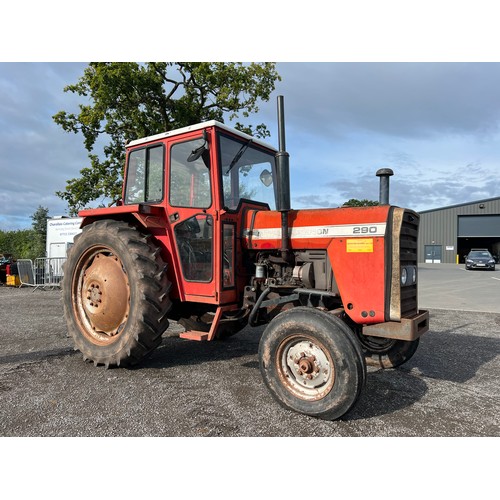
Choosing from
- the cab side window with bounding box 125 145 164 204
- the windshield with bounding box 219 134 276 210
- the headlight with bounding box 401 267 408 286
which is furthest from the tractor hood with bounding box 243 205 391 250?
the cab side window with bounding box 125 145 164 204

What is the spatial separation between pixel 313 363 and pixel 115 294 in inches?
96.3

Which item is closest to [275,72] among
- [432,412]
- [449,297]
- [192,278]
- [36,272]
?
[449,297]

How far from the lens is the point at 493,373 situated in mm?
4555

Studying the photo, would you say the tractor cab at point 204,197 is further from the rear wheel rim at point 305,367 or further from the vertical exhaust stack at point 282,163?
the rear wheel rim at point 305,367

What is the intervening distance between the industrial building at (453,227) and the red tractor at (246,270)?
4152 cm

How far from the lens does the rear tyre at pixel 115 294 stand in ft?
13.5

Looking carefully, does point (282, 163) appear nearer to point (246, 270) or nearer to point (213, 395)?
point (246, 270)

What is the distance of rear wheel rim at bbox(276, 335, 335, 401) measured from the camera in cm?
325

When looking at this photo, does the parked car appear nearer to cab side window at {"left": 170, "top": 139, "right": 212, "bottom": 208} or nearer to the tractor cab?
the tractor cab

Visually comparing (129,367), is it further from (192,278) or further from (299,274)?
(299,274)

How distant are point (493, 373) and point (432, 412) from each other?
173cm

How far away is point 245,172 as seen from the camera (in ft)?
15.0

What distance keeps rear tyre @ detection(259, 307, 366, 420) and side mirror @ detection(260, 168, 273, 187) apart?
1.99 m

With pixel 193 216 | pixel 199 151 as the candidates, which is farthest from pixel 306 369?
pixel 199 151
